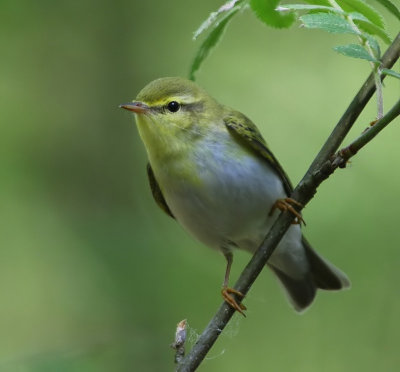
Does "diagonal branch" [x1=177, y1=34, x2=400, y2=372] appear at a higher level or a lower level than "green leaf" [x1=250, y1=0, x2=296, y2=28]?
lower

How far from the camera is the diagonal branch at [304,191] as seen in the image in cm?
167

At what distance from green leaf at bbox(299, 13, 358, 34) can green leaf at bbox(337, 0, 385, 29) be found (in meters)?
0.15

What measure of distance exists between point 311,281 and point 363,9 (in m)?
3.09

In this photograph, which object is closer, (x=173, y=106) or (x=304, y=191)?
(x=304, y=191)

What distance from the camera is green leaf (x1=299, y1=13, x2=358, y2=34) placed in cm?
129

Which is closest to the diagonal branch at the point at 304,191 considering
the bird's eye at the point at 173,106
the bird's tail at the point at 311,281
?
the bird's eye at the point at 173,106

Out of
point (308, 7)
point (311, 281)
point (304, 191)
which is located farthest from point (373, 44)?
point (311, 281)

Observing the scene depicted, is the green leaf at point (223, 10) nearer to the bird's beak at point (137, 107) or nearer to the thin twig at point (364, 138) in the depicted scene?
the thin twig at point (364, 138)

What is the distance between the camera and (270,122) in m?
6.08

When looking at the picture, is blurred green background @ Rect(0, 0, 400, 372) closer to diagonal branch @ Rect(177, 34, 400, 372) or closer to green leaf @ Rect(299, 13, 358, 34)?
diagonal branch @ Rect(177, 34, 400, 372)

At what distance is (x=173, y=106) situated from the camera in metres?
3.45

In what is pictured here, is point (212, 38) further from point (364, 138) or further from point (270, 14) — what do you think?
point (364, 138)

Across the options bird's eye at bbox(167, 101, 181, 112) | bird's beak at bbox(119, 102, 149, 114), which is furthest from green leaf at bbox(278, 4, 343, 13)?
bird's eye at bbox(167, 101, 181, 112)

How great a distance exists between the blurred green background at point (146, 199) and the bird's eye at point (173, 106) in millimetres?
1508
